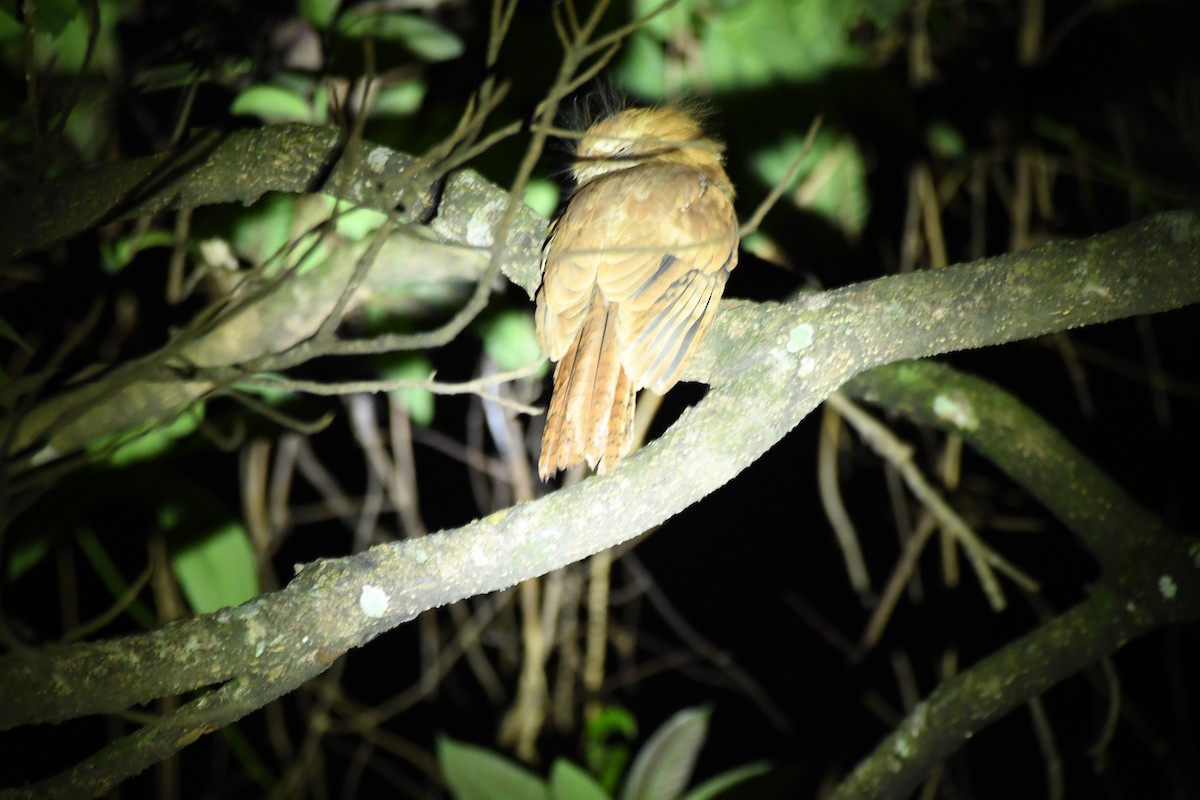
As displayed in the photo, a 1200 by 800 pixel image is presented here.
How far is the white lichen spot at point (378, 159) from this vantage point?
1608mm

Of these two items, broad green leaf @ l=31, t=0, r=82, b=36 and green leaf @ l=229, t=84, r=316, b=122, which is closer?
broad green leaf @ l=31, t=0, r=82, b=36

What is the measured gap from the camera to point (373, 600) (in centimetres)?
122

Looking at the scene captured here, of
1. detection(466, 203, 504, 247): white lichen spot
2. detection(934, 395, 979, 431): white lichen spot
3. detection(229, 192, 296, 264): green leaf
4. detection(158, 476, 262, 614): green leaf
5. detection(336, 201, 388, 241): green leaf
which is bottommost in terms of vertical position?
detection(158, 476, 262, 614): green leaf

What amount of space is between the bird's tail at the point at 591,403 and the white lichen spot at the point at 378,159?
45 centimetres

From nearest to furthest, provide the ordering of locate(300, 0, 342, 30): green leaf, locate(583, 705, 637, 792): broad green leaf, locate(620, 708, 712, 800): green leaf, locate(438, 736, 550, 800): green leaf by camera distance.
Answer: locate(300, 0, 342, 30): green leaf < locate(438, 736, 550, 800): green leaf < locate(620, 708, 712, 800): green leaf < locate(583, 705, 637, 792): broad green leaf

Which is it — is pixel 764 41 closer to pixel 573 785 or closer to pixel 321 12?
pixel 321 12

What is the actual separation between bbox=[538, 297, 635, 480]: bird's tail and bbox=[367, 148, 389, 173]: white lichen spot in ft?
1.47

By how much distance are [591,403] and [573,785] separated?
45.8 inches

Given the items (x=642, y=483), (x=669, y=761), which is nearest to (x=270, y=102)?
(x=642, y=483)

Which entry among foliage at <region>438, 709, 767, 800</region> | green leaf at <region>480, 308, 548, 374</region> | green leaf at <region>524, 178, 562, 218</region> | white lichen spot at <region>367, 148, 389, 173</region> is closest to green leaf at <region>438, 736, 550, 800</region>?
foliage at <region>438, 709, 767, 800</region>

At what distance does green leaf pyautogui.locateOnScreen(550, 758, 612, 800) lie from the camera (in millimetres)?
2270

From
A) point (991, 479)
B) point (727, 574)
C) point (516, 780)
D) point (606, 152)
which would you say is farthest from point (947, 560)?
point (606, 152)

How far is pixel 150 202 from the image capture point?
5.19 ft

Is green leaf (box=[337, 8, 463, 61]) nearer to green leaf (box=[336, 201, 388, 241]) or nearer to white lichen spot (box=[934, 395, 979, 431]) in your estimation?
green leaf (box=[336, 201, 388, 241])
